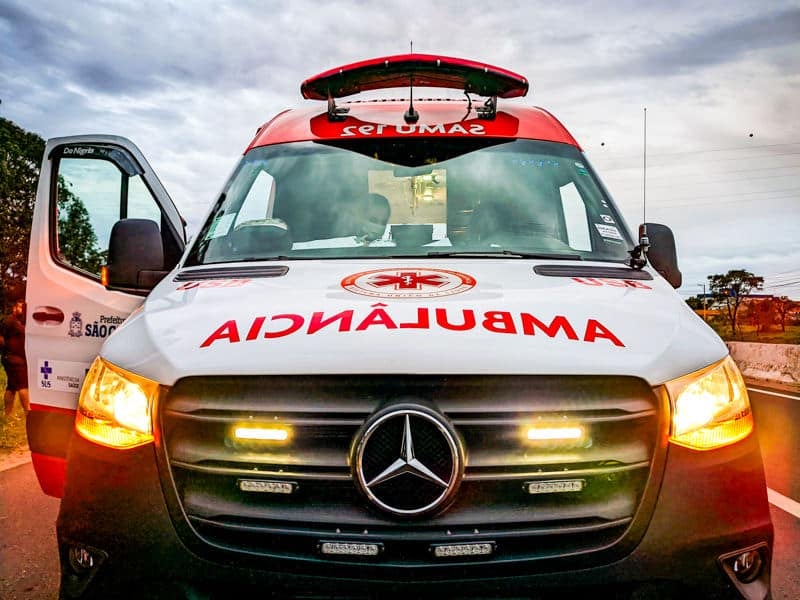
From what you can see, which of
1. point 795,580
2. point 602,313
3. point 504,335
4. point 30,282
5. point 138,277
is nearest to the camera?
point 504,335

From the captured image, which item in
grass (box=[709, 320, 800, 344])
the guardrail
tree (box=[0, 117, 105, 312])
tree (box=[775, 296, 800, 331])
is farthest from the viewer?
tree (box=[775, 296, 800, 331])

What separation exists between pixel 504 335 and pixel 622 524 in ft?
1.85

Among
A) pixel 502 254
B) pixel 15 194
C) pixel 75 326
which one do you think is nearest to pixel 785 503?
pixel 502 254

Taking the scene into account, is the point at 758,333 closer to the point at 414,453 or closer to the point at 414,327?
the point at 414,327

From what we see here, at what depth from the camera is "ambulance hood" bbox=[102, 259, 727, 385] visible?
7.25 ft

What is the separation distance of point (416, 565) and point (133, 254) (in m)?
1.90

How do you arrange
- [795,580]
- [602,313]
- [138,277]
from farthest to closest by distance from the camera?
[795,580], [138,277], [602,313]

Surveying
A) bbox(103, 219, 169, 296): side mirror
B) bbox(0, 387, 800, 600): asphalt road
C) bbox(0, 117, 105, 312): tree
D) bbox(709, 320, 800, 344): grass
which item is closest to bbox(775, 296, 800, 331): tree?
bbox(709, 320, 800, 344): grass

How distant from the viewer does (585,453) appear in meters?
2.20

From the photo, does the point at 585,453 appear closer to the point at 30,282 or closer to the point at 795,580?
the point at 795,580

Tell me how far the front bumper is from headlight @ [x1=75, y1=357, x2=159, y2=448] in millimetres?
47

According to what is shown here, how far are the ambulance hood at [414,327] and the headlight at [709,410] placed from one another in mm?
46

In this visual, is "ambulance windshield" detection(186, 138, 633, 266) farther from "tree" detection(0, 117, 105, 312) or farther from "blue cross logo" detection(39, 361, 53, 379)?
"tree" detection(0, 117, 105, 312)

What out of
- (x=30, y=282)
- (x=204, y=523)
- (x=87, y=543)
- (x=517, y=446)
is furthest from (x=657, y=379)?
(x=30, y=282)
